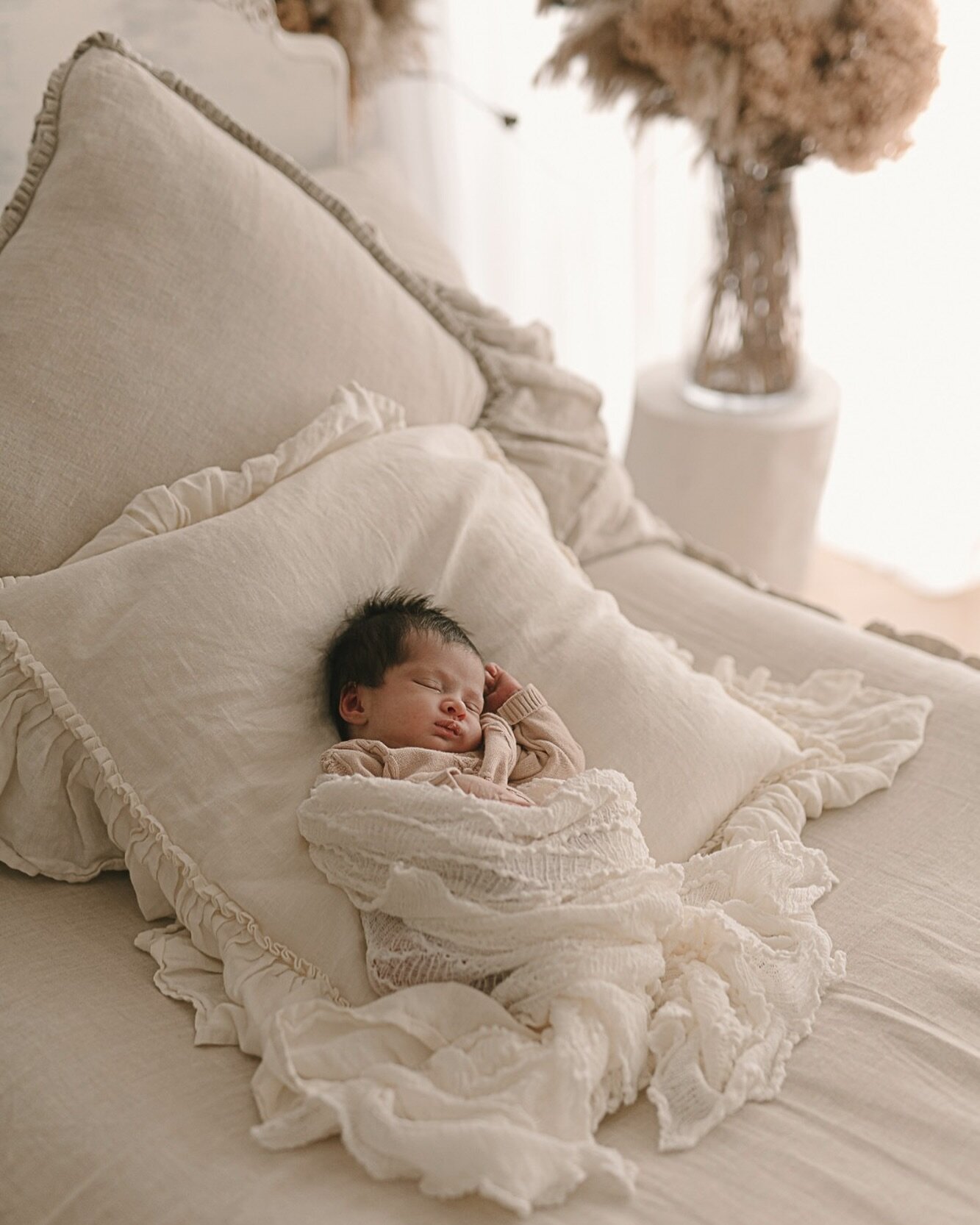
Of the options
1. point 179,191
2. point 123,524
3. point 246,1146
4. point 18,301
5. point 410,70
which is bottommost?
point 246,1146

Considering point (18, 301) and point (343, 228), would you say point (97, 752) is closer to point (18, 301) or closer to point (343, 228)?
point (18, 301)

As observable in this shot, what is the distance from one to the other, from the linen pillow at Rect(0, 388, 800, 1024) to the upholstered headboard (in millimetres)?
614

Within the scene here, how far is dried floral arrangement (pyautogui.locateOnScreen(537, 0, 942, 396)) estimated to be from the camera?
1693 millimetres

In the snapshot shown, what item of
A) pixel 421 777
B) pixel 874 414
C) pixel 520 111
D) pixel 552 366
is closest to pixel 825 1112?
pixel 421 777

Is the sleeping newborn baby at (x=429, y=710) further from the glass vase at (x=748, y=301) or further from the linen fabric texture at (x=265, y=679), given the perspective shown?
the glass vase at (x=748, y=301)

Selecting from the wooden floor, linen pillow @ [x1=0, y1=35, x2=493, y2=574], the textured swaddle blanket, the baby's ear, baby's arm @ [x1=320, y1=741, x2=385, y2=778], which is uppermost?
linen pillow @ [x1=0, y1=35, x2=493, y2=574]

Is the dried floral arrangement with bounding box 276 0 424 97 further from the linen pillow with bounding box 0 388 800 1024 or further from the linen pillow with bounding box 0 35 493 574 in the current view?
the linen pillow with bounding box 0 388 800 1024

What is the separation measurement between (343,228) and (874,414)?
4.21 ft

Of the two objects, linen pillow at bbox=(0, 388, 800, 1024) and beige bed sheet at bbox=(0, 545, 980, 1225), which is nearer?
beige bed sheet at bbox=(0, 545, 980, 1225)

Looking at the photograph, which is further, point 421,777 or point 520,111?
point 520,111

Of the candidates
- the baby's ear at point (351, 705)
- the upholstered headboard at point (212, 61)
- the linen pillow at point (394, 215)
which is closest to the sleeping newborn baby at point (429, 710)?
the baby's ear at point (351, 705)

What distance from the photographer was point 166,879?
106 centimetres

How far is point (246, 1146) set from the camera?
893 millimetres

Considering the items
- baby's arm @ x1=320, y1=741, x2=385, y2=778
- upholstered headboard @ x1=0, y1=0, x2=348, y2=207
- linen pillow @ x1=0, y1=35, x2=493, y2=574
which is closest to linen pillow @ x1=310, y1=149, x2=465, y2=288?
upholstered headboard @ x1=0, y1=0, x2=348, y2=207
